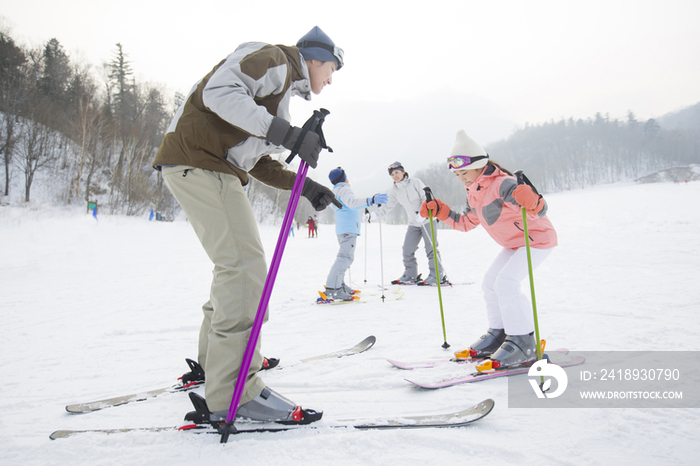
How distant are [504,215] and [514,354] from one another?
108cm

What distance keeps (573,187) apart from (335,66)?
89.8m

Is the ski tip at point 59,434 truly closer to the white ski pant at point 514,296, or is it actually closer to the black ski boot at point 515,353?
the black ski boot at point 515,353

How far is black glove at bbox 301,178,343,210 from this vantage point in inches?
92.0

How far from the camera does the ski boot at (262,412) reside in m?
1.66

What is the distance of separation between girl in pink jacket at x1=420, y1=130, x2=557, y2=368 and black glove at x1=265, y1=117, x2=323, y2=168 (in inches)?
60.1

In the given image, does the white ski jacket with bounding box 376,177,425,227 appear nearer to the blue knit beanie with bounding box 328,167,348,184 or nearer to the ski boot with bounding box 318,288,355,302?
the blue knit beanie with bounding box 328,167,348,184

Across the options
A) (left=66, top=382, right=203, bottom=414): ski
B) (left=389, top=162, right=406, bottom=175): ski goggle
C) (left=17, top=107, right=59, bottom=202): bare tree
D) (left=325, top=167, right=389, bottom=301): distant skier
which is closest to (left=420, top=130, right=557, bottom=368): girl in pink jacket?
(left=66, top=382, right=203, bottom=414): ski

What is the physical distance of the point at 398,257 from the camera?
11.6m

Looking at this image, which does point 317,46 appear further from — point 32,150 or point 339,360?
point 32,150

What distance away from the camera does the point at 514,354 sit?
2471mm

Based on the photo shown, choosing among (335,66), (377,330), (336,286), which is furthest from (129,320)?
(335,66)

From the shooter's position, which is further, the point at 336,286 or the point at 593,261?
the point at 593,261

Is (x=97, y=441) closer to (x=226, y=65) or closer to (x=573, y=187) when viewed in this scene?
(x=226, y=65)

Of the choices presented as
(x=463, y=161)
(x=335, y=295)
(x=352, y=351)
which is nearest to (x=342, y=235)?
(x=335, y=295)
